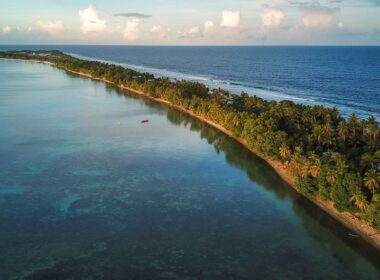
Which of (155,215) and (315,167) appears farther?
(315,167)

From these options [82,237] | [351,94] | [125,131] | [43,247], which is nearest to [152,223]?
[82,237]

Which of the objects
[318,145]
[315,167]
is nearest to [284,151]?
[318,145]

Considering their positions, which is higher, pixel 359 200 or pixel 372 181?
pixel 372 181

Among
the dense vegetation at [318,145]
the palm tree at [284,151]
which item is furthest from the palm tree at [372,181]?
the palm tree at [284,151]

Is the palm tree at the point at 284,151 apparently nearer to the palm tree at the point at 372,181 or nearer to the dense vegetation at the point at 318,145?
the dense vegetation at the point at 318,145

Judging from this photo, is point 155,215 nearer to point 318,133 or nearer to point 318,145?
point 318,145

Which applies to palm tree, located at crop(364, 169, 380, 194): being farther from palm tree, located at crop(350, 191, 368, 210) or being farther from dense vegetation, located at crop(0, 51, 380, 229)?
palm tree, located at crop(350, 191, 368, 210)
